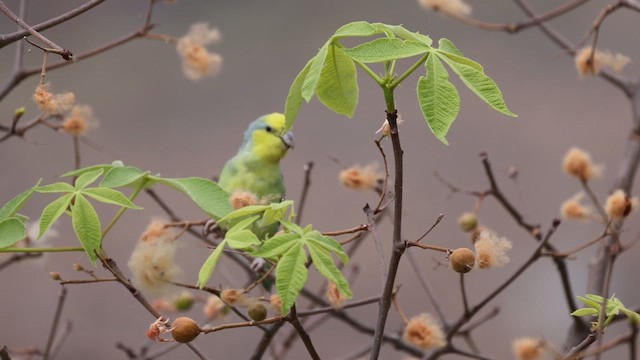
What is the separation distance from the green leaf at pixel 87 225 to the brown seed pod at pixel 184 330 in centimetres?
7

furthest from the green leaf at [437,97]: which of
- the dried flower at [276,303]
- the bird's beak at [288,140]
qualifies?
the bird's beak at [288,140]

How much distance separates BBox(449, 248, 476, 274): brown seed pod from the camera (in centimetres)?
56

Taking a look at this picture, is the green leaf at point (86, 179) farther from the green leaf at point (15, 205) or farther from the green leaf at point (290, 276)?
the green leaf at point (290, 276)

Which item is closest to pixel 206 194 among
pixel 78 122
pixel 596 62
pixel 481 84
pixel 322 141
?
pixel 481 84

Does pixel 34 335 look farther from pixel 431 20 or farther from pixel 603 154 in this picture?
pixel 603 154

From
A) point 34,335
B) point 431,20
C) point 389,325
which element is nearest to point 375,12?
point 431,20

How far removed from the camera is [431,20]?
8.49ft

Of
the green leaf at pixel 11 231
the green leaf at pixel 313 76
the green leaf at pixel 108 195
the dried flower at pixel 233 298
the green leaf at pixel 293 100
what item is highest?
the green leaf at pixel 313 76

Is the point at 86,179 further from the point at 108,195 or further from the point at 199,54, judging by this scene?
the point at 199,54

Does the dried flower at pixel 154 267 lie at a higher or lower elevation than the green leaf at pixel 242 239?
lower

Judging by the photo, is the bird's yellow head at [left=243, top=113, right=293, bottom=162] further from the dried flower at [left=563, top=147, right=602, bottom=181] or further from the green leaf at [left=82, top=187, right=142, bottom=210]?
the green leaf at [left=82, top=187, right=142, bottom=210]

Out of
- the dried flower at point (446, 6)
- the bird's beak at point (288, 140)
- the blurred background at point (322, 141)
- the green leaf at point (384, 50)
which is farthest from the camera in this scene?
the blurred background at point (322, 141)

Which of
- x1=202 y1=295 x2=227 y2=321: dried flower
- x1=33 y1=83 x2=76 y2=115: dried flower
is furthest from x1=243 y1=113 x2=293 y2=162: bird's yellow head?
x1=33 y1=83 x2=76 y2=115: dried flower

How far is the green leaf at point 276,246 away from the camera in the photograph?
52 cm
